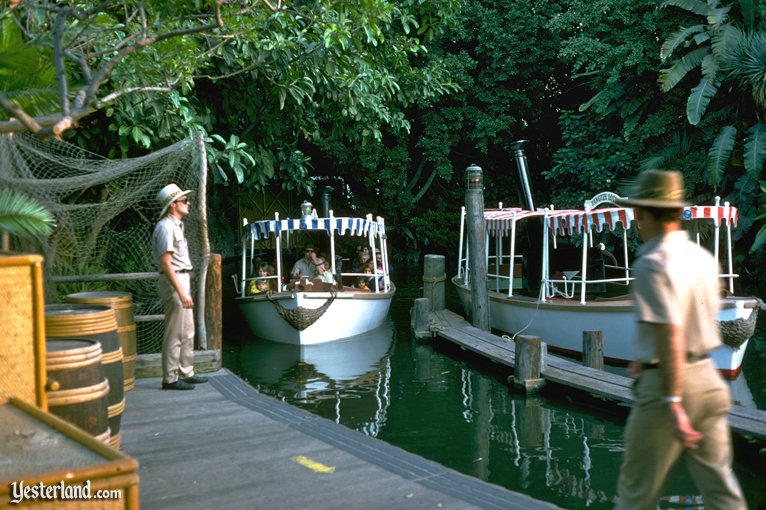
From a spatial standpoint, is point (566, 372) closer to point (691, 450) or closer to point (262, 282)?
point (262, 282)

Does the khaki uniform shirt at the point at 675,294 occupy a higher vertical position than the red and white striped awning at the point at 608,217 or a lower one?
lower

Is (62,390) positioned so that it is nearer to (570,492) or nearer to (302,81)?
(570,492)

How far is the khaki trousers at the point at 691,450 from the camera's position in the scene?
350 centimetres

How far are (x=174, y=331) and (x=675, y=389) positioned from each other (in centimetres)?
533

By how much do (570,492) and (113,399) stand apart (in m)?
4.03

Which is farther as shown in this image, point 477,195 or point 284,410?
point 477,195

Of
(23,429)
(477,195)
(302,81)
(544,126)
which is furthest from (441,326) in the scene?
(544,126)

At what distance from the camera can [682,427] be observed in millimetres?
3406

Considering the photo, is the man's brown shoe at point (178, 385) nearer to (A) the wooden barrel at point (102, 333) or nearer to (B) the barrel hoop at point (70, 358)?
(A) the wooden barrel at point (102, 333)

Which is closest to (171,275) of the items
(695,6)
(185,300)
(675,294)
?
(185,300)

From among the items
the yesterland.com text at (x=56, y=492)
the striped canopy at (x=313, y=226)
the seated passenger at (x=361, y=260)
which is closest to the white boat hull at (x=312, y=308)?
the seated passenger at (x=361, y=260)

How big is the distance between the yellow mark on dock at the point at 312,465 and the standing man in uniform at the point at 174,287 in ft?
8.60

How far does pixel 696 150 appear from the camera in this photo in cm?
2189

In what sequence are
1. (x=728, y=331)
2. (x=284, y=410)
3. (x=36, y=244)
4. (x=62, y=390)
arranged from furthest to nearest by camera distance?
(x=728, y=331) → (x=36, y=244) → (x=284, y=410) → (x=62, y=390)
